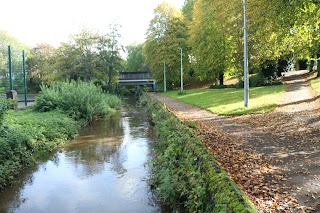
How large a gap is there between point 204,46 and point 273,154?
33.3m

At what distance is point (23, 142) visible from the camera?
1086 cm

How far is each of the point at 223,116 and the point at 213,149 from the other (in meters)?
7.25

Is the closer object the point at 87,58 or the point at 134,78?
the point at 87,58

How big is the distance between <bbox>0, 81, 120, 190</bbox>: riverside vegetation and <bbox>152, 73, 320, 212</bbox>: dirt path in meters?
6.16

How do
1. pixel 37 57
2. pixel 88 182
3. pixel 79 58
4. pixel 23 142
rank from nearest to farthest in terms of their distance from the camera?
pixel 88 182, pixel 23 142, pixel 79 58, pixel 37 57

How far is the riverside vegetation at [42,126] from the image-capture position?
9625mm

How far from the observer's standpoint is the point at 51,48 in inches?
2327

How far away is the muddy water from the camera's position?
7500 mm

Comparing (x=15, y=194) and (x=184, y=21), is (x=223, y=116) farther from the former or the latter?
(x=184, y=21)

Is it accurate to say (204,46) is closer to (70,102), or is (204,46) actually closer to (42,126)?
(70,102)

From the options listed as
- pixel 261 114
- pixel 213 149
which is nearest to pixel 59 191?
pixel 213 149

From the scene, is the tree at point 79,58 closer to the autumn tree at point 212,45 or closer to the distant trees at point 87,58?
the distant trees at point 87,58

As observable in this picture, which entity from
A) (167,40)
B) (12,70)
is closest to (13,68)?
(12,70)

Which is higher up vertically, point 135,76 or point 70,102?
point 135,76
